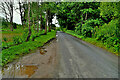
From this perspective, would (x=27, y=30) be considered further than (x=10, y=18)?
No

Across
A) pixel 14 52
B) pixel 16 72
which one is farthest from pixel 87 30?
pixel 16 72

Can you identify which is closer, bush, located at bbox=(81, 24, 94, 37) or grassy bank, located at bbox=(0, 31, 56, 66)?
grassy bank, located at bbox=(0, 31, 56, 66)

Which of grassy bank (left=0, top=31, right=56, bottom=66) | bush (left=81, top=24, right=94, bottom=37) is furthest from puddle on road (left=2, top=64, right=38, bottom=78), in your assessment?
bush (left=81, top=24, right=94, bottom=37)

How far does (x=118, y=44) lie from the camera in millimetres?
8484

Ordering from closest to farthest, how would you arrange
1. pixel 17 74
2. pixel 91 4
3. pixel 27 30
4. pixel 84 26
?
pixel 17 74, pixel 27 30, pixel 84 26, pixel 91 4

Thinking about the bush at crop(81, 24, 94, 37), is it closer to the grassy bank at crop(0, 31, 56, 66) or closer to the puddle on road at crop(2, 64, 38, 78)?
the grassy bank at crop(0, 31, 56, 66)

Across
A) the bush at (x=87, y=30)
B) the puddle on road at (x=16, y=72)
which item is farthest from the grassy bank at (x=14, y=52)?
the bush at (x=87, y=30)

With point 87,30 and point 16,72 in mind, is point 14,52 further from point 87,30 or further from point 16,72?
point 87,30

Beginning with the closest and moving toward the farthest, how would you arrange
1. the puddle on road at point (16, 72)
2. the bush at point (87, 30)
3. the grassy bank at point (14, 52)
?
1. the puddle on road at point (16, 72)
2. the grassy bank at point (14, 52)
3. the bush at point (87, 30)

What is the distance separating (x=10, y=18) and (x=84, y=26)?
30.4 m

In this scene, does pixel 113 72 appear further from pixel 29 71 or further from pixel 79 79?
pixel 29 71

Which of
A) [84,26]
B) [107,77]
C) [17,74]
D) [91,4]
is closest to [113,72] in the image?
[107,77]

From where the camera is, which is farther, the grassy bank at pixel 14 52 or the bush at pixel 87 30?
the bush at pixel 87 30

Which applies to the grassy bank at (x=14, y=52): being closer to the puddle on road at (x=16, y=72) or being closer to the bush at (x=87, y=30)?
the puddle on road at (x=16, y=72)
